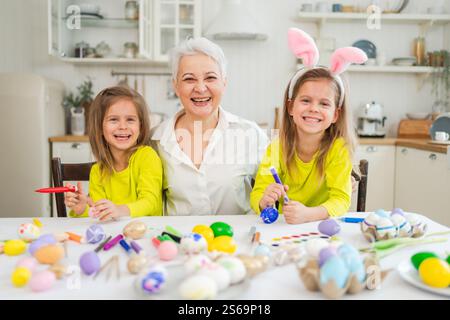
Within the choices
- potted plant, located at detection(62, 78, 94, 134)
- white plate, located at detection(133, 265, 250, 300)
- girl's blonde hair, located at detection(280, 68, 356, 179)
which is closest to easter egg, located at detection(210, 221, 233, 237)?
white plate, located at detection(133, 265, 250, 300)

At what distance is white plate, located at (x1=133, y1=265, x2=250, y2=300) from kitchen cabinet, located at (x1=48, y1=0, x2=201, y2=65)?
9.14 feet

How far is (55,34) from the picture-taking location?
3.36m

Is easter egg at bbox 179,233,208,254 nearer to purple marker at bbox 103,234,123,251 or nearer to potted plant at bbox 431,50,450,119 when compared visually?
purple marker at bbox 103,234,123,251

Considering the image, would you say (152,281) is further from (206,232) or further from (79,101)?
(79,101)

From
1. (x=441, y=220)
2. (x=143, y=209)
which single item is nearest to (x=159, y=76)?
(x=441, y=220)

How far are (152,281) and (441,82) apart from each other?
366cm

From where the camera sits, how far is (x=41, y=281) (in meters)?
0.70

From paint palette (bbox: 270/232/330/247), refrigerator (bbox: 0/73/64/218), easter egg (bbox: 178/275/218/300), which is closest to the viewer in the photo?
easter egg (bbox: 178/275/218/300)

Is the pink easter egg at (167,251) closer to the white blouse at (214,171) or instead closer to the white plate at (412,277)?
the white plate at (412,277)

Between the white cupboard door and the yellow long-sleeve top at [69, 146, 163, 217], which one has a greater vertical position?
the white cupboard door

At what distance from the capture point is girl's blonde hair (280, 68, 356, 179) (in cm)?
145

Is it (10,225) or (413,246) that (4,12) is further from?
(413,246)

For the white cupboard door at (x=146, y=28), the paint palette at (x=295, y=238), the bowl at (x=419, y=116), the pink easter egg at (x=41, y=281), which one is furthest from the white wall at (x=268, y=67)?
the pink easter egg at (x=41, y=281)

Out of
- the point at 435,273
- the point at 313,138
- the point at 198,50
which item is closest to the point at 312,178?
the point at 313,138
